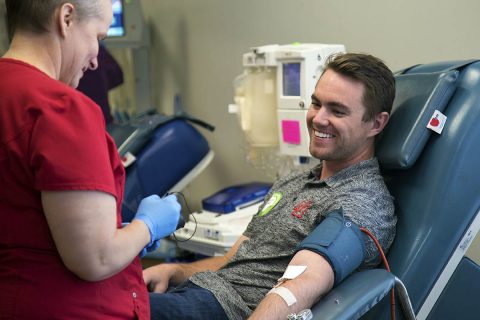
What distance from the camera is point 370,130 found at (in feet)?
5.93

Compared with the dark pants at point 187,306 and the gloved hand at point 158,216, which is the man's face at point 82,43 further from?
the dark pants at point 187,306

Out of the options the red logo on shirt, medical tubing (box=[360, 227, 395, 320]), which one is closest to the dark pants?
the red logo on shirt

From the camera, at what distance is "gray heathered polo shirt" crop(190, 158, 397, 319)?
162 centimetres

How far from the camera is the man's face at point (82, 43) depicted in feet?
3.58

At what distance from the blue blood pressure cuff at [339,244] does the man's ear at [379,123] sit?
0.38 m

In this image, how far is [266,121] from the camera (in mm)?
2639

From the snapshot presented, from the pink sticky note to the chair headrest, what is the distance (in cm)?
63

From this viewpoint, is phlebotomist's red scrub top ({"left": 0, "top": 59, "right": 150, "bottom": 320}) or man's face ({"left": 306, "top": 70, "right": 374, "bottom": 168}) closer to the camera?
phlebotomist's red scrub top ({"left": 0, "top": 59, "right": 150, "bottom": 320})

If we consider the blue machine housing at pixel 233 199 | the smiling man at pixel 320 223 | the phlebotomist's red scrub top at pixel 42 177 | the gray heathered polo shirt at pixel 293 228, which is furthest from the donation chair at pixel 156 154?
the phlebotomist's red scrub top at pixel 42 177

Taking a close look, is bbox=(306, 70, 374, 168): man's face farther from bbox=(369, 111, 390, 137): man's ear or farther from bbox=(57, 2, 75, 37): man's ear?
bbox=(57, 2, 75, 37): man's ear

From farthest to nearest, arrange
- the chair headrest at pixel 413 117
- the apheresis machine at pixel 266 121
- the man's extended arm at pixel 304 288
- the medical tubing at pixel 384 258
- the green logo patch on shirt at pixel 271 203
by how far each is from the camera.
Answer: the apheresis machine at pixel 266 121 < the green logo patch on shirt at pixel 271 203 < the chair headrest at pixel 413 117 < the medical tubing at pixel 384 258 < the man's extended arm at pixel 304 288

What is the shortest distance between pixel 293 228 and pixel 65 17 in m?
0.94

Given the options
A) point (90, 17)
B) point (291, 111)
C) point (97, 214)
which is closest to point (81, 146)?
point (97, 214)

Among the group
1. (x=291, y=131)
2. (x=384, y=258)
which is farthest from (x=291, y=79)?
(x=384, y=258)
